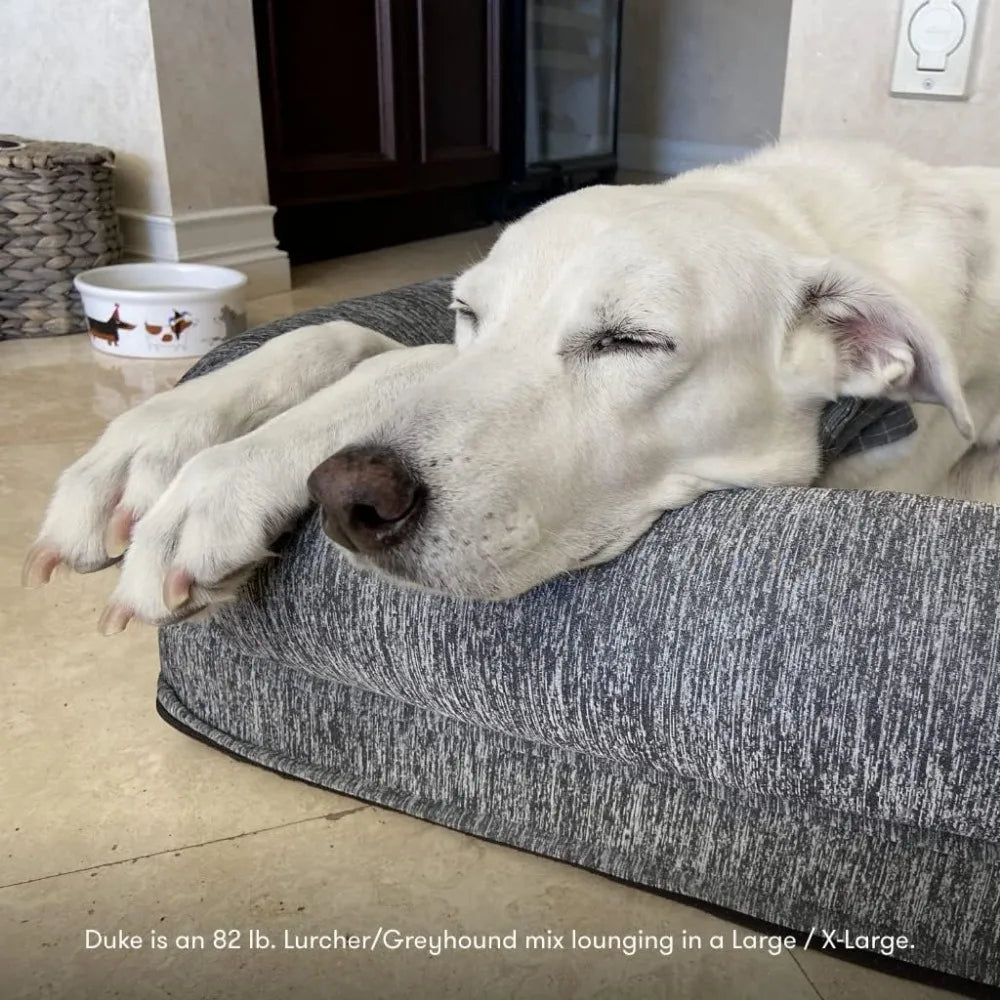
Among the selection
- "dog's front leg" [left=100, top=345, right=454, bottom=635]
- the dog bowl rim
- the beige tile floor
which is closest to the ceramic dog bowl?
the dog bowl rim

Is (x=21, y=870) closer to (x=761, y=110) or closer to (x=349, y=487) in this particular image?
(x=349, y=487)

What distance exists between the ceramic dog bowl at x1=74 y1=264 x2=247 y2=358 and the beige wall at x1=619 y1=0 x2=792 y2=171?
11.7 ft

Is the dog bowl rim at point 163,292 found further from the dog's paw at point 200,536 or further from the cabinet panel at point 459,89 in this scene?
the dog's paw at point 200,536

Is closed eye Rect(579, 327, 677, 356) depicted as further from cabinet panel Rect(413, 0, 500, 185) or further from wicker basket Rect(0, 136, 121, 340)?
cabinet panel Rect(413, 0, 500, 185)

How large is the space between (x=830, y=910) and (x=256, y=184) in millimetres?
3233

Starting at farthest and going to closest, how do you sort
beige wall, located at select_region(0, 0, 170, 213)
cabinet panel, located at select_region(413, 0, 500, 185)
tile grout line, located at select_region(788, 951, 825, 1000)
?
cabinet panel, located at select_region(413, 0, 500, 185), beige wall, located at select_region(0, 0, 170, 213), tile grout line, located at select_region(788, 951, 825, 1000)

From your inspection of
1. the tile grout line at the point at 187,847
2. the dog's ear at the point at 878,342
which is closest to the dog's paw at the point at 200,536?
the tile grout line at the point at 187,847

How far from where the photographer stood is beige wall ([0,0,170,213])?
329 centimetres

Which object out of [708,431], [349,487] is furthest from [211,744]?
[708,431]

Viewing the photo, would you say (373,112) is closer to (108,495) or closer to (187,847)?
(108,495)

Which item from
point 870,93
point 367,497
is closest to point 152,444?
point 367,497

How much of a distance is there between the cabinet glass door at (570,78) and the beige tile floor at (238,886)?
13.2 ft

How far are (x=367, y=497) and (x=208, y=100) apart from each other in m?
2.92

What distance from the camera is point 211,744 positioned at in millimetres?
1402
